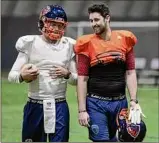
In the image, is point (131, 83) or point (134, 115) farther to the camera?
point (131, 83)

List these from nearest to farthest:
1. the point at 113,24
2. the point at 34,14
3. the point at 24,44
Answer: the point at 24,44 → the point at 113,24 → the point at 34,14

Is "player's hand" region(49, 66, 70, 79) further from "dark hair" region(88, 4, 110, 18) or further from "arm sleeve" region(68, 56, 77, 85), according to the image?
"dark hair" region(88, 4, 110, 18)

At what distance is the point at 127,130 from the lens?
397 cm

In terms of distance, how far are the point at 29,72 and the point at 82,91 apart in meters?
0.43

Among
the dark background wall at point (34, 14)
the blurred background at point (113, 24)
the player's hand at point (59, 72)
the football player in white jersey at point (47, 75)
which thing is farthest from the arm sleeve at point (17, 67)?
the dark background wall at point (34, 14)

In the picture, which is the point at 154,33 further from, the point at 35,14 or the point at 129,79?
the point at 129,79

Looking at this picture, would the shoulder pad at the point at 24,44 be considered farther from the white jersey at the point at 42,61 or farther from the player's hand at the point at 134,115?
the player's hand at the point at 134,115

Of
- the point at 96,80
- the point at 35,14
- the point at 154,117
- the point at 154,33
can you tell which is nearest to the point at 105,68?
the point at 96,80

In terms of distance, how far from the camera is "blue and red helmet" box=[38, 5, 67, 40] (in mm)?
4062

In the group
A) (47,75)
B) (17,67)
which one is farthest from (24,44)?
(47,75)

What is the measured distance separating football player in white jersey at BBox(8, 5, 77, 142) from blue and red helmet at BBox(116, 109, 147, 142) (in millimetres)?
443

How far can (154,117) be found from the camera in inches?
370

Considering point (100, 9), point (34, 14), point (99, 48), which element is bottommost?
point (99, 48)

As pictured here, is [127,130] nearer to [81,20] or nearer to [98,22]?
[98,22]
